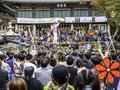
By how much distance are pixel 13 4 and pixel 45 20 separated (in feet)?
17.7

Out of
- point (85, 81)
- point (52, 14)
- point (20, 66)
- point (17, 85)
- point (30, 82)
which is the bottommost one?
point (20, 66)

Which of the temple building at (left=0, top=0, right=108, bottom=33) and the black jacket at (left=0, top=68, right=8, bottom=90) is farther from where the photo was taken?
the temple building at (left=0, top=0, right=108, bottom=33)

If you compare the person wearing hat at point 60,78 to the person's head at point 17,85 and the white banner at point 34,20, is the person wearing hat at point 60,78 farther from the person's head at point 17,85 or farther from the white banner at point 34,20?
the white banner at point 34,20

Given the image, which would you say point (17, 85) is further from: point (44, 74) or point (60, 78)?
point (44, 74)

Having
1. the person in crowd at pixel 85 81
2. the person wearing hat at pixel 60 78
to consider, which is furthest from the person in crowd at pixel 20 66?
the person wearing hat at pixel 60 78

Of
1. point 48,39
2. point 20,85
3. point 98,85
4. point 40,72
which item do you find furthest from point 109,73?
point 48,39

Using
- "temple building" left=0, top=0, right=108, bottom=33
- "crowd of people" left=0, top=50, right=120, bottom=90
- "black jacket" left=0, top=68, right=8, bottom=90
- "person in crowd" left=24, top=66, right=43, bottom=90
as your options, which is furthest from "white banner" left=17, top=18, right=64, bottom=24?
"person in crowd" left=24, top=66, right=43, bottom=90

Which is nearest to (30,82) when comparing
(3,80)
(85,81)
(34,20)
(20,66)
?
(85,81)

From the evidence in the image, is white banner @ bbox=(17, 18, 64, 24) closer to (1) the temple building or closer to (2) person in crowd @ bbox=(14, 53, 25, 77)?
(1) the temple building

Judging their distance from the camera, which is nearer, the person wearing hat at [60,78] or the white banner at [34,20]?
the person wearing hat at [60,78]

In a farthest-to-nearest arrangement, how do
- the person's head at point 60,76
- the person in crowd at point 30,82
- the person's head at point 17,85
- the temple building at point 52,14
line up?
the temple building at point 52,14 → the person in crowd at point 30,82 → the person's head at point 60,76 → the person's head at point 17,85

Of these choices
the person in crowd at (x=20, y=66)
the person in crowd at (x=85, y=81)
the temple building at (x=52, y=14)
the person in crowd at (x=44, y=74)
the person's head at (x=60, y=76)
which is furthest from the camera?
the temple building at (x=52, y=14)

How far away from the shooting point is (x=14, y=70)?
46.0 ft

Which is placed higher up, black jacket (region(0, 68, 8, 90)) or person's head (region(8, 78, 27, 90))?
person's head (region(8, 78, 27, 90))
